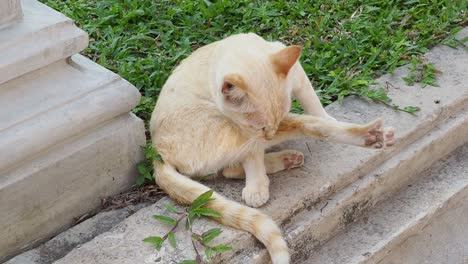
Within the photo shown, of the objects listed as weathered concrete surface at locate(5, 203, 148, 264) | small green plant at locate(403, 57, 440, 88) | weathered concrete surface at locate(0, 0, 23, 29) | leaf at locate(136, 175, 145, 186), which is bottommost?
weathered concrete surface at locate(5, 203, 148, 264)

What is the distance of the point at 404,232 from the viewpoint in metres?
3.27

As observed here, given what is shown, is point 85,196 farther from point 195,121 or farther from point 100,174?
point 195,121

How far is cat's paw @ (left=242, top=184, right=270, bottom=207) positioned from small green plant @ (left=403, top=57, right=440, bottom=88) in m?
1.19

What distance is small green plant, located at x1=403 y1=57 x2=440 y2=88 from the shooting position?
3801 mm

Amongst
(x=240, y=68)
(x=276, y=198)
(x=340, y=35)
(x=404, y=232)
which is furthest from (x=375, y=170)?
(x=340, y=35)

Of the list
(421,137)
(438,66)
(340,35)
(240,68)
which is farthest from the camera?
(340,35)

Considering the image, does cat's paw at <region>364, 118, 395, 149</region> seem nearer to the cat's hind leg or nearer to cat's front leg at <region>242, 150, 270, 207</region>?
the cat's hind leg

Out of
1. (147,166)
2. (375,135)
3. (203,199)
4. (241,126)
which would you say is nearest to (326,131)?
(375,135)

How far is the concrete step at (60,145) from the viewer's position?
2.86m

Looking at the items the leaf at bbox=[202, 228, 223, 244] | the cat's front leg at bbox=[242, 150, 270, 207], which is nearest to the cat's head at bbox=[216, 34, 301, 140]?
the cat's front leg at bbox=[242, 150, 270, 207]

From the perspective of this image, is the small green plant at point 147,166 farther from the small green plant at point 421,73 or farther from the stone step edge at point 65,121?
the small green plant at point 421,73

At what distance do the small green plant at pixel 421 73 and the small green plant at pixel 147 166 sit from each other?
144 centimetres

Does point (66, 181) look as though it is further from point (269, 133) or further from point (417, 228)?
point (417, 228)

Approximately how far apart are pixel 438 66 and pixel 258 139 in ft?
4.49
